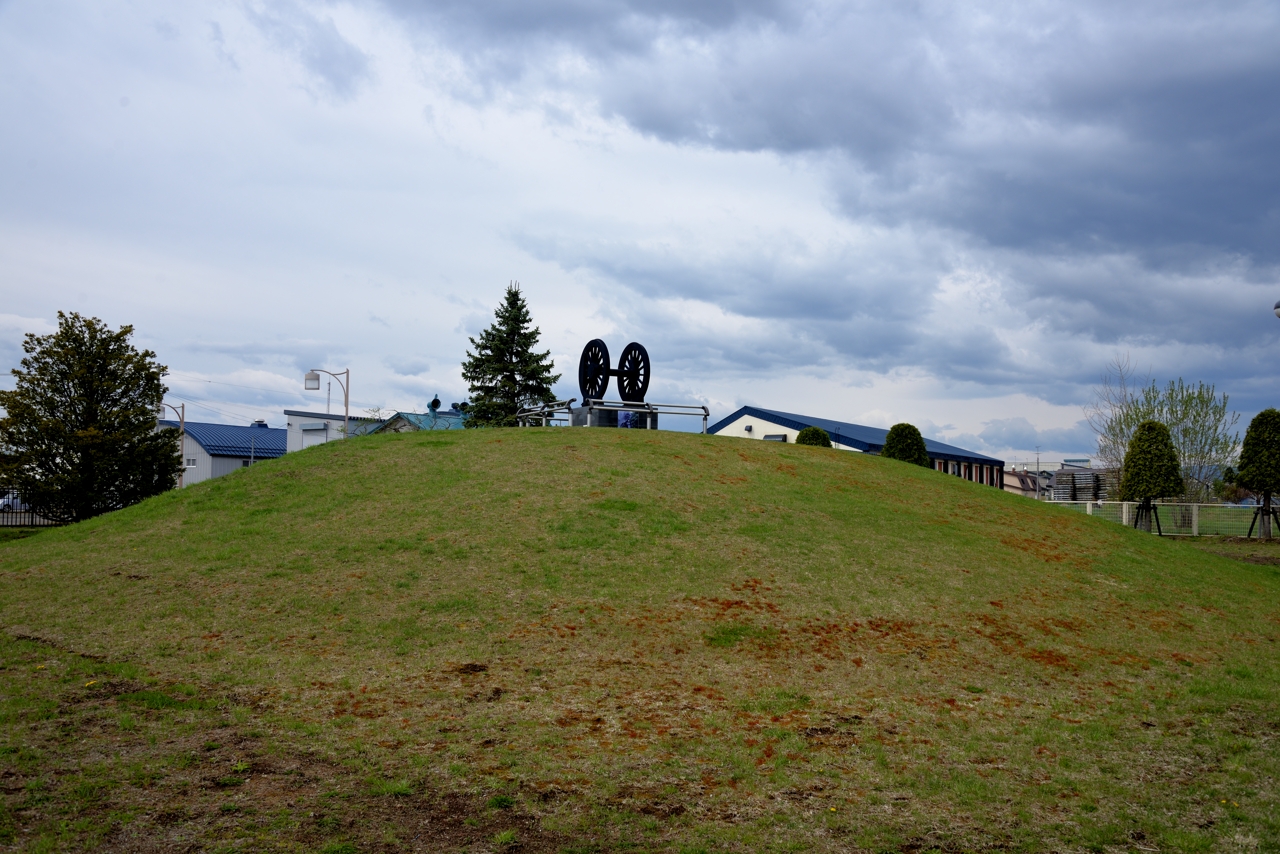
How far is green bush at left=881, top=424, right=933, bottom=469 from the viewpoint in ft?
107

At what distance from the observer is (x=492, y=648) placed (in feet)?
38.3

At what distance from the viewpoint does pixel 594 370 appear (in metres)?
29.0

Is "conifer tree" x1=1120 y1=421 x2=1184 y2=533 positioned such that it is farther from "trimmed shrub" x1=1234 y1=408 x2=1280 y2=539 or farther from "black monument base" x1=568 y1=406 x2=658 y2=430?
Result: "black monument base" x1=568 y1=406 x2=658 y2=430

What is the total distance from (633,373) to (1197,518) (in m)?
31.5

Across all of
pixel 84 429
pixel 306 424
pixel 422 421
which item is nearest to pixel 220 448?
pixel 306 424

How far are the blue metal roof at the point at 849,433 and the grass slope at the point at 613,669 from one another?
31.7 metres

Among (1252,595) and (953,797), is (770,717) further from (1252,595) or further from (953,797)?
(1252,595)

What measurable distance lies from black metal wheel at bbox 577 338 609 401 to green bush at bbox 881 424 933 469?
12273 mm

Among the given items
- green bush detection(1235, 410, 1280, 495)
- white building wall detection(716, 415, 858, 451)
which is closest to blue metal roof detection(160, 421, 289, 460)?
white building wall detection(716, 415, 858, 451)

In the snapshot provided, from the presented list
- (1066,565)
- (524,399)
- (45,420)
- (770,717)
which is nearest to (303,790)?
(770,717)

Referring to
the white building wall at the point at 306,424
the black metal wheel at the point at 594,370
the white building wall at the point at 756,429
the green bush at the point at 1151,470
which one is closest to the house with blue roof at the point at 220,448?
the white building wall at the point at 306,424

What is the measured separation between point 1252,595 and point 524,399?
127 feet

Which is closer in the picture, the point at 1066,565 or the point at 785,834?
the point at 785,834

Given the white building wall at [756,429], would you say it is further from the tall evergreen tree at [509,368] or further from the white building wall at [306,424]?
the white building wall at [306,424]
